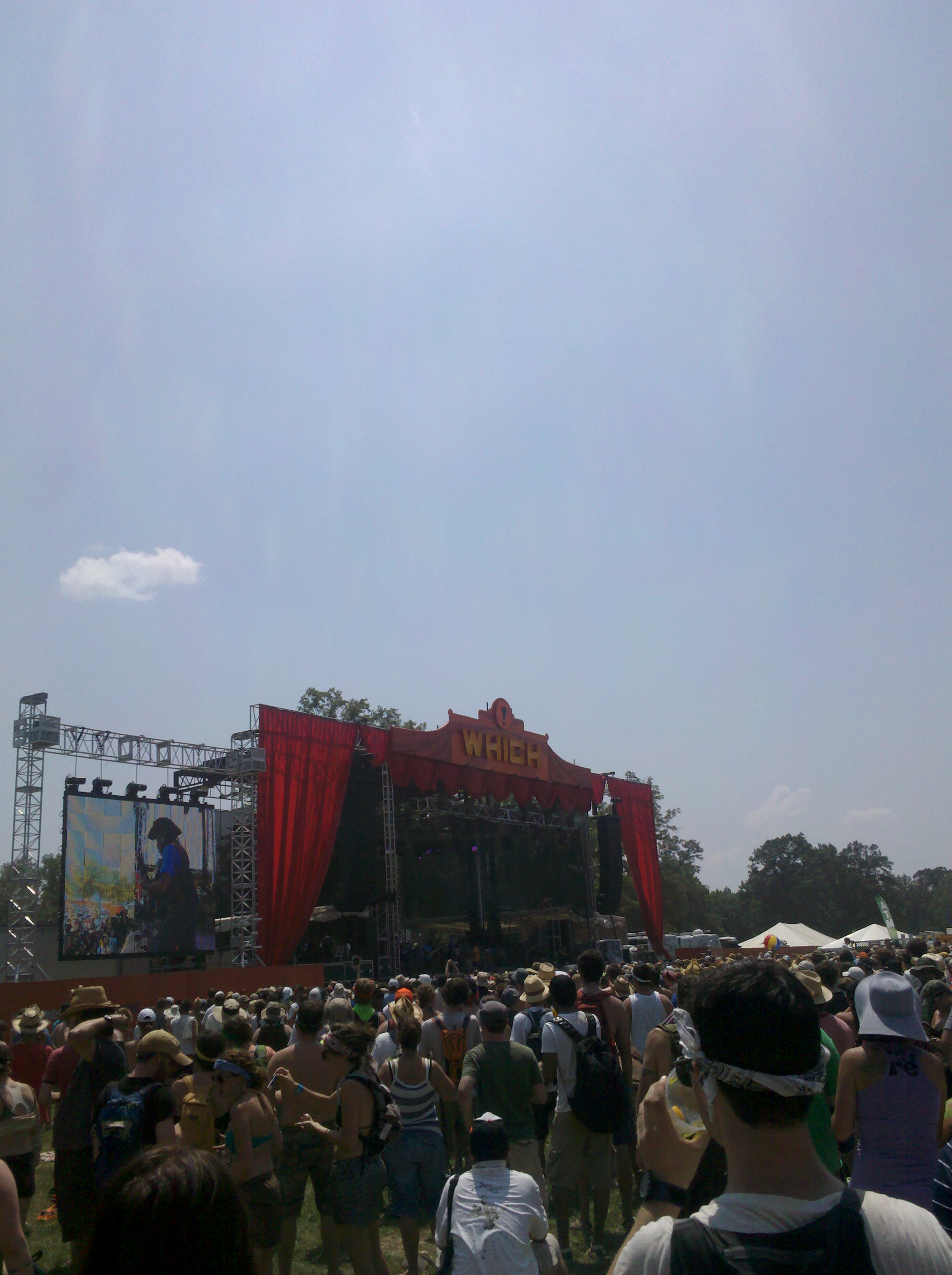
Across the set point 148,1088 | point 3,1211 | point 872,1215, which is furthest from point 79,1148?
point 872,1215

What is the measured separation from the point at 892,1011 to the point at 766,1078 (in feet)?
6.94

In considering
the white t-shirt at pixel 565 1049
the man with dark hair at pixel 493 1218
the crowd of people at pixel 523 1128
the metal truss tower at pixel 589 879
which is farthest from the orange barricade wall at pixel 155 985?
the metal truss tower at pixel 589 879

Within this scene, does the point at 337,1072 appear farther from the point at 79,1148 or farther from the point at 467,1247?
the point at 467,1247

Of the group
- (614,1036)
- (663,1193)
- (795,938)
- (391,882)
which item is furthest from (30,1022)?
(795,938)

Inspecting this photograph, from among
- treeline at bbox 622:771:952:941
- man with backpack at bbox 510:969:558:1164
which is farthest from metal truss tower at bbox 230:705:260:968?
treeline at bbox 622:771:952:941

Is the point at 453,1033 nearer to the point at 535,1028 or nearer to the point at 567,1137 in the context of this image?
the point at 535,1028

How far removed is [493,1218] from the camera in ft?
9.04

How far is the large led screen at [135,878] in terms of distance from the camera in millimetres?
16062

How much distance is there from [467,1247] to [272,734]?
54.0 feet

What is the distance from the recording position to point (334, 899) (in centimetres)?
2197

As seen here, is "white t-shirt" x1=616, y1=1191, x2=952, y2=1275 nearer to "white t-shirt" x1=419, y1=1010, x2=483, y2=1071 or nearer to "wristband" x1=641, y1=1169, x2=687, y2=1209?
"wristband" x1=641, y1=1169, x2=687, y2=1209

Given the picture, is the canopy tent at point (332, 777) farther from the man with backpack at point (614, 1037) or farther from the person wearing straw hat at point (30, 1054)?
the man with backpack at point (614, 1037)

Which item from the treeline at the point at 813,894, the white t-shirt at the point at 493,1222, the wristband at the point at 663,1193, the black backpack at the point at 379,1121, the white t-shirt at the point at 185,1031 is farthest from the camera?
the treeline at the point at 813,894

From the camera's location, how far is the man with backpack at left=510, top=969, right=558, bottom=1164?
5129mm
